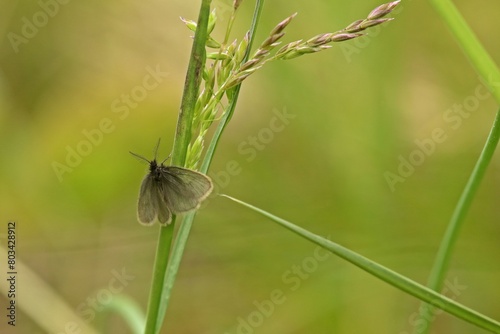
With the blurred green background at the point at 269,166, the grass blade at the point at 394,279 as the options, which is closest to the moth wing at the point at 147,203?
the grass blade at the point at 394,279

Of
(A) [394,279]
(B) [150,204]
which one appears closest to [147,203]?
(B) [150,204]

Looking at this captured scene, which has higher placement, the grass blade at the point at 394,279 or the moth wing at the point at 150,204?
the moth wing at the point at 150,204

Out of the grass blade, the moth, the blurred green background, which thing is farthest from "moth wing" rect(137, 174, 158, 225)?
the blurred green background

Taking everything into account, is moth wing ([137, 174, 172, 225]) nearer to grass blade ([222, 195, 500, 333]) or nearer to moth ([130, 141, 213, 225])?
moth ([130, 141, 213, 225])

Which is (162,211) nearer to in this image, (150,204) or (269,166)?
(150,204)

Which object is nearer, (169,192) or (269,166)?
(169,192)

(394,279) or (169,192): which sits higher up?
(169,192)

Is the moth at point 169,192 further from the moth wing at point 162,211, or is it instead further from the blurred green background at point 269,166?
the blurred green background at point 269,166
